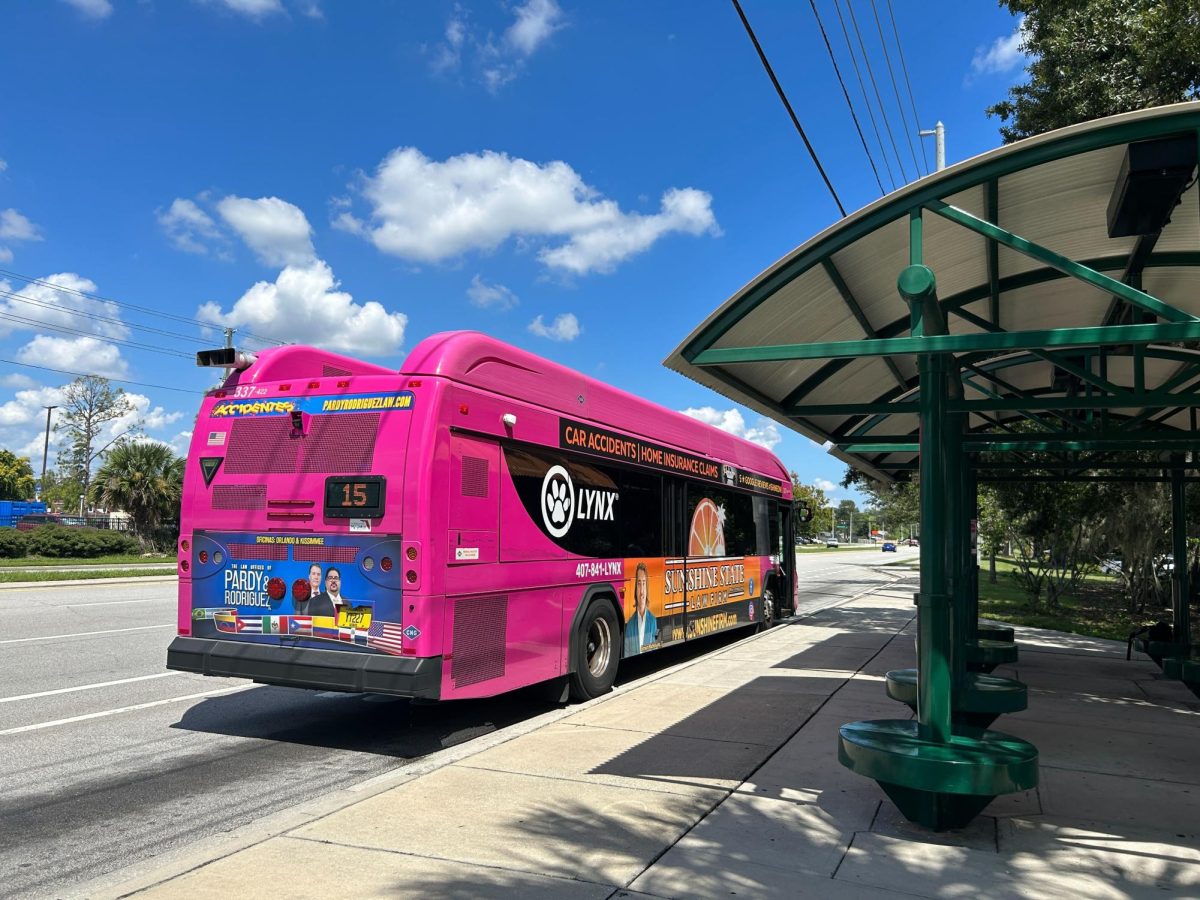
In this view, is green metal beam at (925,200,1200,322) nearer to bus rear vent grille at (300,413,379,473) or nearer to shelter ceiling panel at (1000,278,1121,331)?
shelter ceiling panel at (1000,278,1121,331)

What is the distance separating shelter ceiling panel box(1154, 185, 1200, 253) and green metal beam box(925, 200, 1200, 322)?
133cm

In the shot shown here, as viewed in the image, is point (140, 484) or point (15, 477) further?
point (15, 477)

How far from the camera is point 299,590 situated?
7.27m

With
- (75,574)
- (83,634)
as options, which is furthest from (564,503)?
(75,574)

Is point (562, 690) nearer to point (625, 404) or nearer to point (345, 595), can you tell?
point (345, 595)

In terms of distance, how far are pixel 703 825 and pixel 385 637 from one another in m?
2.91

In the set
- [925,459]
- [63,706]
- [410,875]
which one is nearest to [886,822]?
[925,459]

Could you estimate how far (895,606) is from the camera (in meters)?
24.6

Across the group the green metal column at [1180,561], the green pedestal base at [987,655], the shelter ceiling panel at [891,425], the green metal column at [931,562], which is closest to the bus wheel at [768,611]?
the shelter ceiling panel at [891,425]

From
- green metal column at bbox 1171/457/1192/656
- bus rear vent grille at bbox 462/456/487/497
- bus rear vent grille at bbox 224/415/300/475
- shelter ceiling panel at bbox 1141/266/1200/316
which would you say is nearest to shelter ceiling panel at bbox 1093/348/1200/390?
green metal column at bbox 1171/457/1192/656

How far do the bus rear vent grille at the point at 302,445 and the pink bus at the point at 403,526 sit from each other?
16 mm

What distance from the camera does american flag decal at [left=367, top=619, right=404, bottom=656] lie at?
680 cm

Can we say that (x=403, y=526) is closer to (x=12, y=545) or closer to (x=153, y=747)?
(x=153, y=747)

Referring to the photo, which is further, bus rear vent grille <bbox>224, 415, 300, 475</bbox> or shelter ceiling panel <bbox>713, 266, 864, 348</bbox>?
bus rear vent grille <bbox>224, 415, 300, 475</bbox>
